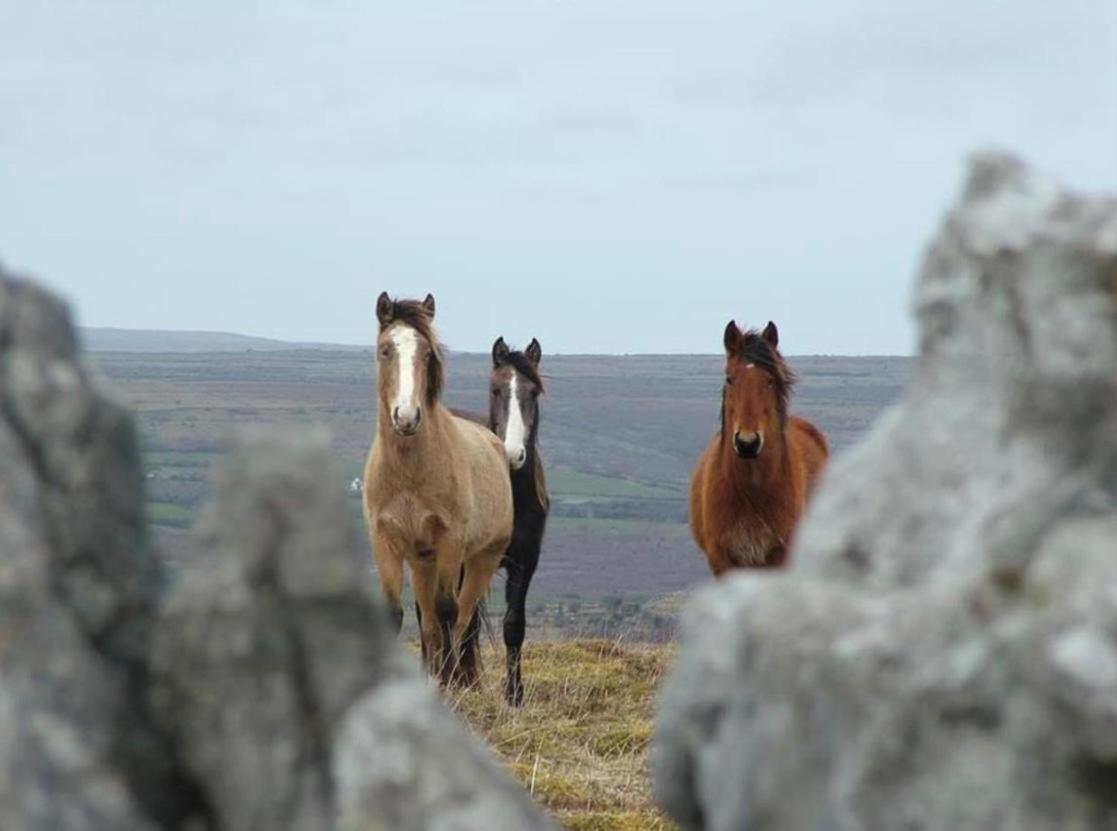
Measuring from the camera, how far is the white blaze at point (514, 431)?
54.5 feet

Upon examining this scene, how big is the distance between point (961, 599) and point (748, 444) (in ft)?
34.2

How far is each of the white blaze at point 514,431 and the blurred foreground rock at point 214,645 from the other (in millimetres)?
12704

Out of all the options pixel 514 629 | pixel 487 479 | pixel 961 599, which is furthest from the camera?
pixel 514 629

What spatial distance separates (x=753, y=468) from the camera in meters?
14.5

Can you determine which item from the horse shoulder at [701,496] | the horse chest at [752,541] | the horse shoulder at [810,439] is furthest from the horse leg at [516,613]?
the horse shoulder at [810,439]

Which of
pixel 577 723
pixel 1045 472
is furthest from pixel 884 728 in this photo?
pixel 577 723

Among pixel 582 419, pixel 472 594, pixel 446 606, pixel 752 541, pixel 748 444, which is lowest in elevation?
pixel 582 419

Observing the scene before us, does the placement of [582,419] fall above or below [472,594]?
below

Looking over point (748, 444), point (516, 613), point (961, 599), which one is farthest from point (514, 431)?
point (961, 599)

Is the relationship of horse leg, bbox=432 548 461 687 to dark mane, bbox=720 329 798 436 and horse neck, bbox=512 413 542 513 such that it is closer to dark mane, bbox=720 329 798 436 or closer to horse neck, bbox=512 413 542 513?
dark mane, bbox=720 329 798 436

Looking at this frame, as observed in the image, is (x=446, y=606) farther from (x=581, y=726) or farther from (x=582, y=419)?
(x=582, y=419)

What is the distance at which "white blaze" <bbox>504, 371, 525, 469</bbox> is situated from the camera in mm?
16609

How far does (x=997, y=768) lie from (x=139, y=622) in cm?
153

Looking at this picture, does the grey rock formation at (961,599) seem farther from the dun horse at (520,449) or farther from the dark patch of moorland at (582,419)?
the dark patch of moorland at (582,419)
